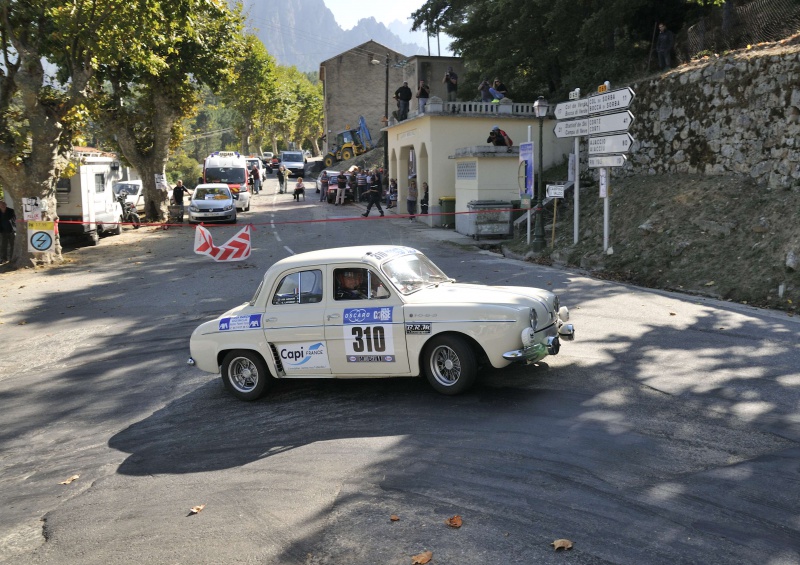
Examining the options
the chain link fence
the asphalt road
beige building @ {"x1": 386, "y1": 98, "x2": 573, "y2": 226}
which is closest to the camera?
the asphalt road

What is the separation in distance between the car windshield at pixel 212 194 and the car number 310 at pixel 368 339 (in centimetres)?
2298

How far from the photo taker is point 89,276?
18781 mm

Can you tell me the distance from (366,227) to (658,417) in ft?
67.5

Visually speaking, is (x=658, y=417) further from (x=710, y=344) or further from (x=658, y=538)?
(x=710, y=344)

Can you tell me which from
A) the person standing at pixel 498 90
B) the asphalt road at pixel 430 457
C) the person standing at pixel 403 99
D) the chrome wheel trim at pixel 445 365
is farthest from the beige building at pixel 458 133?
the chrome wheel trim at pixel 445 365

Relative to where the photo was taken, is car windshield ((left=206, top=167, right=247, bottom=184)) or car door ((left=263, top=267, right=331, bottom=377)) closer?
car door ((left=263, top=267, right=331, bottom=377))

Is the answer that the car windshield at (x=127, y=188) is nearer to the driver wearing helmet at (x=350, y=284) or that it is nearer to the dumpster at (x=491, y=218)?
the dumpster at (x=491, y=218)

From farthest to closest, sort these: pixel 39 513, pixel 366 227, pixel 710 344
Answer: pixel 366 227, pixel 710 344, pixel 39 513

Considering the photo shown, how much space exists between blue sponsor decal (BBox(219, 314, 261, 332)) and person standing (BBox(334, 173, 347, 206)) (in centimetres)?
3030

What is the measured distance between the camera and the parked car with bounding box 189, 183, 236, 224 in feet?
94.8

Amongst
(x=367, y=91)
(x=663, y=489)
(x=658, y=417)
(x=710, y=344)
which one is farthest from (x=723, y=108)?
(x=367, y=91)

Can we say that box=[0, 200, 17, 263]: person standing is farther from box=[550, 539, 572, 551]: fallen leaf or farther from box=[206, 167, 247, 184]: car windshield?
box=[550, 539, 572, 551]: fallen leaf

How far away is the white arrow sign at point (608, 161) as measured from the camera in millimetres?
15695

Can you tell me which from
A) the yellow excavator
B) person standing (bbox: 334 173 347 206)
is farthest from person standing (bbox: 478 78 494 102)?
the yellow excavator
